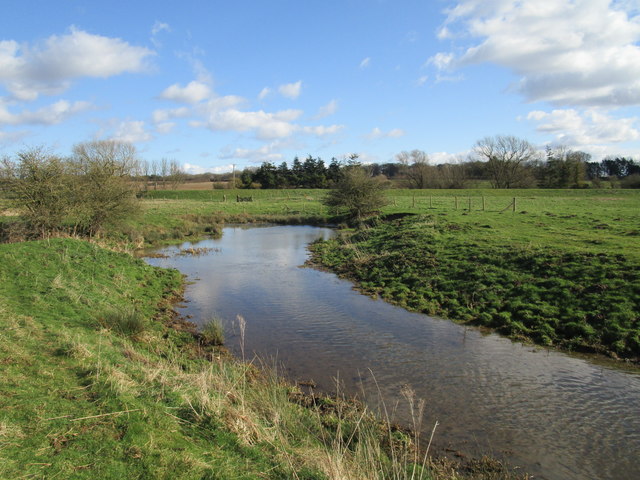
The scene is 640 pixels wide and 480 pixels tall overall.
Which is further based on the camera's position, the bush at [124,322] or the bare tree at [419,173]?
the bare tree at [419,173]

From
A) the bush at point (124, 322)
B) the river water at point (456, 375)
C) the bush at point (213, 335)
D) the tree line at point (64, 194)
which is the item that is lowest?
the river water at point (456, 375)

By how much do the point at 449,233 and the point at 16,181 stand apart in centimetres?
2306

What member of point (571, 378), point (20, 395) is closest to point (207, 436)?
point (20, 395)

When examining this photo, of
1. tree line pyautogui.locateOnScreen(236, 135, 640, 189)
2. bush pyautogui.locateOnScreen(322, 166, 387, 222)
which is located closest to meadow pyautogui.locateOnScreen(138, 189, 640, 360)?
bush pyautogui.locateOnScreen(322, 166, 387, 222)

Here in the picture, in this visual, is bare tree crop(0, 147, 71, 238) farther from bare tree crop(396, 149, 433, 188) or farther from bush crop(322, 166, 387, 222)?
bare tree crop(396, 149, 433, 188)

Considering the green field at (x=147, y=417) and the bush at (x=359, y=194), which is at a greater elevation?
the bush at (x=359, y=194)

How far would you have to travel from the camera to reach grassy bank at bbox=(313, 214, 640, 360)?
481 inches

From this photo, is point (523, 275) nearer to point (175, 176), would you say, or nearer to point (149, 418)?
point (149, 418)

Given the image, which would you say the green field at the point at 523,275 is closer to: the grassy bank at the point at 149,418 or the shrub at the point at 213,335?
the shrub at the point at 213,335

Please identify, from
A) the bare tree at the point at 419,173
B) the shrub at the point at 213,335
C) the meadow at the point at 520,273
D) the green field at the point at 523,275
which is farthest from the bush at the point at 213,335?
the bare tree at the point at 419,173

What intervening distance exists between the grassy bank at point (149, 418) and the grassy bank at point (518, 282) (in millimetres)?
7313

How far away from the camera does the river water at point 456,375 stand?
7.14 m

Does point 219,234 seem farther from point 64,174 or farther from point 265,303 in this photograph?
point 265,303

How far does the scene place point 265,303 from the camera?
16.3m
